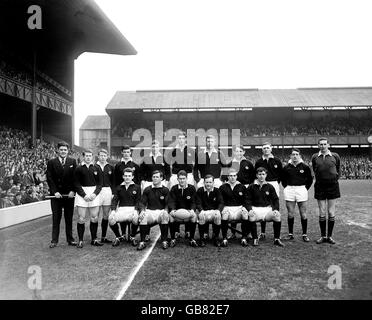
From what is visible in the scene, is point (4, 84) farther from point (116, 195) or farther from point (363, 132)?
point (363, 132)

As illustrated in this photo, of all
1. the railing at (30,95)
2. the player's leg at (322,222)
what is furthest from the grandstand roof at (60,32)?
the player's leg at (322,222)

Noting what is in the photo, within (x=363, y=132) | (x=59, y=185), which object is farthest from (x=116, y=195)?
(x=363, y=132)

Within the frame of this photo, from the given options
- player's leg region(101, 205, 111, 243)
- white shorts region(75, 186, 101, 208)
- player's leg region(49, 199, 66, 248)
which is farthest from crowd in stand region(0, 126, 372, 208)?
player's leg region(101, 205, 111, 243)

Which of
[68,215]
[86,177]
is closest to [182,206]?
[86,177]

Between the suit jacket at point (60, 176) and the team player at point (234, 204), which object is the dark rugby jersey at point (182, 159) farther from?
the suit jacket at point (60, 176)

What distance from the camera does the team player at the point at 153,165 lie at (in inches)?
278

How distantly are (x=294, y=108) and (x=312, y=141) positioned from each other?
4.10 meters

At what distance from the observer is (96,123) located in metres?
53.7

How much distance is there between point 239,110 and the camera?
114ft

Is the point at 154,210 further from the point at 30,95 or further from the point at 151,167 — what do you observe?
the point at 30,95

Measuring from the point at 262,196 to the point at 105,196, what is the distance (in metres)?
3.18

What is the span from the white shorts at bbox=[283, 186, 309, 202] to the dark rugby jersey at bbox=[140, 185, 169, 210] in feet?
8.19
